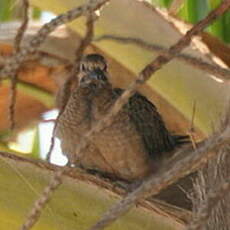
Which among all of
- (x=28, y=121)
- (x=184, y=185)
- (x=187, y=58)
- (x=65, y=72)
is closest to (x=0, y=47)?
(x=65, y=72)

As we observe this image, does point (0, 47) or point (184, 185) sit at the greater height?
point (0, 47)

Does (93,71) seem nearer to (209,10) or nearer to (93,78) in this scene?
(93,78)

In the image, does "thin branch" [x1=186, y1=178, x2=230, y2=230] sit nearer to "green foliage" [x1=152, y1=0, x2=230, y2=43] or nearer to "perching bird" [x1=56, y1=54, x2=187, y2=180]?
"green foliage" [x1=152, y1=0, x2=230, y2=43]

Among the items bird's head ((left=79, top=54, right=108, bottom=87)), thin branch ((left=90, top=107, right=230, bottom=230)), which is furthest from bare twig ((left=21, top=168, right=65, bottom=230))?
bird's head ((left=79, top=54, right=108, bottom=87))

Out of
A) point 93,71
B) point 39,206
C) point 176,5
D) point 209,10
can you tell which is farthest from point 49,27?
point 93,71

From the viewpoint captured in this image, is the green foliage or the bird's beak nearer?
the green foliage

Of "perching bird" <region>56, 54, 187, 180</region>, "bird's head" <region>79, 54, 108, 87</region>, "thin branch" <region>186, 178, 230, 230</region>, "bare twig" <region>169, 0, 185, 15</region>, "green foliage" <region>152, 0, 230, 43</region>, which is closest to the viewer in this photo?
"thin branch" <region>186, 178, 230, 230</region>

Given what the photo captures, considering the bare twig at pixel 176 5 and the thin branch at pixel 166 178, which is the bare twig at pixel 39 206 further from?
the bare twig at pixel 176 5

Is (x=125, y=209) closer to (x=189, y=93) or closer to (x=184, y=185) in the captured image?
(x=189, y=93)
